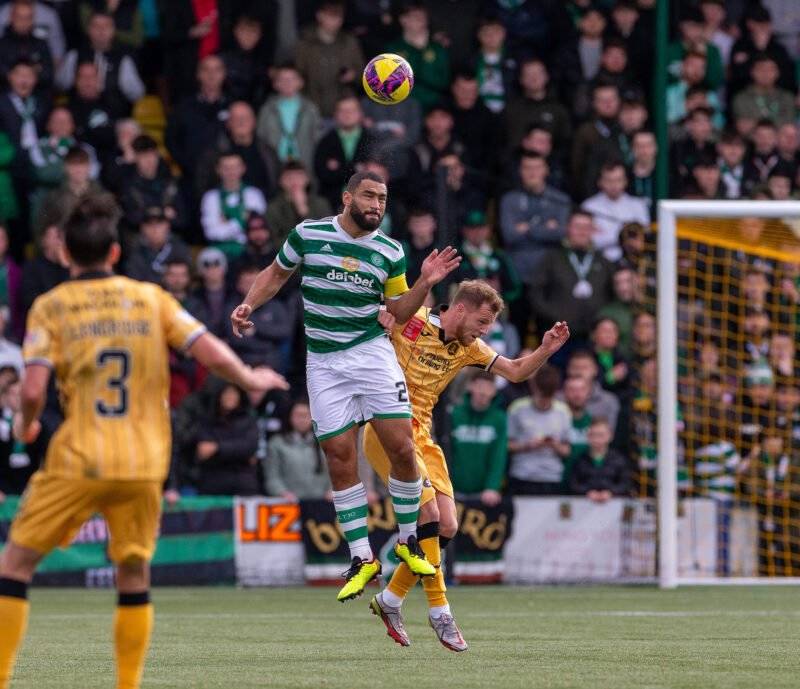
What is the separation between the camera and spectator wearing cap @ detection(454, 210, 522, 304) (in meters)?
17.6

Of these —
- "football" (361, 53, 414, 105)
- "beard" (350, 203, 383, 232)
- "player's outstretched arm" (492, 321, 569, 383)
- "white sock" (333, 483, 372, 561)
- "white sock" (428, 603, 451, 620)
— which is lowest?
"white sock" (428, 603, 451, 620)

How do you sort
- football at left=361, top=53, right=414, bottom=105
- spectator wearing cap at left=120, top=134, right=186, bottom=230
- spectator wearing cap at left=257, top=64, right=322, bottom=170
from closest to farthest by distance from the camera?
1. football at left=361, top=53, right=414, bottom=105
2. spectator wearing cap at left=120, top=134, right=186, bottom=230
3. spectator wearing cap at left=257, top=64, right=322, bottom=170

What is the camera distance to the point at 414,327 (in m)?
10.9

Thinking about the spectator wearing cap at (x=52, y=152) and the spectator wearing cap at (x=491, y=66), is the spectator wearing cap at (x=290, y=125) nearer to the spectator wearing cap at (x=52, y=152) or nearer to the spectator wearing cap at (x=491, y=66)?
the spectator wearing cap at (x=52, y=152)

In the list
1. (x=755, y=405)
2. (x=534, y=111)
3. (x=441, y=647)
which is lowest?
(x=441, y=647)

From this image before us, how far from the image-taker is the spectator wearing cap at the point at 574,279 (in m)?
17.8

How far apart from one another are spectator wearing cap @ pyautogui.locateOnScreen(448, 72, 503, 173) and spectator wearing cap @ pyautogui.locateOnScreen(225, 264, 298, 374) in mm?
3193

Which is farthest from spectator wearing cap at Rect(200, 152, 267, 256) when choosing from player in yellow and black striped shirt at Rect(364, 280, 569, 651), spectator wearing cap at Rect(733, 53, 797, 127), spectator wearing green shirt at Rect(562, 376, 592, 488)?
player in yellow and black striped shirt at Rect(364, 280, 569, 651)

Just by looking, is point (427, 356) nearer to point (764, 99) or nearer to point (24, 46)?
point (24, 46)

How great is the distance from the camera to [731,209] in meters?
15.9

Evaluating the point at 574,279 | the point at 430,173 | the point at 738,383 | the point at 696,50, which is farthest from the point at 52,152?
the point at 696,50

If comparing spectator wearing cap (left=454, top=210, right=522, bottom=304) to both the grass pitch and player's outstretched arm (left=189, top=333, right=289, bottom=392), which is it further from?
player's outstretched arm (left=189, top=333, right=289, bottom=392)

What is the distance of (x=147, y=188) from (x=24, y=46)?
2.19m

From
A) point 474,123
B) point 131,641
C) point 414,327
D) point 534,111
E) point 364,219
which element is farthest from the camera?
point 534,111
